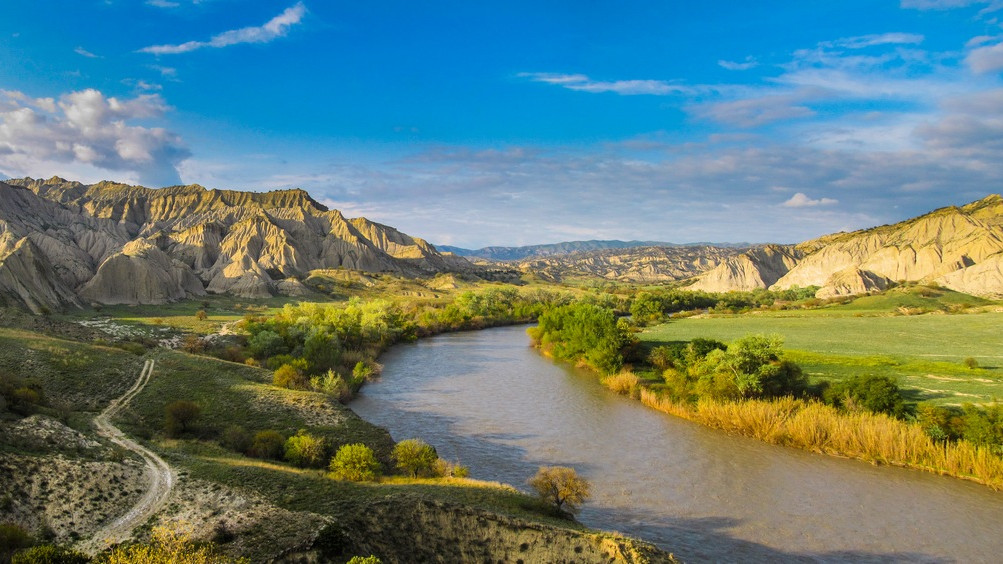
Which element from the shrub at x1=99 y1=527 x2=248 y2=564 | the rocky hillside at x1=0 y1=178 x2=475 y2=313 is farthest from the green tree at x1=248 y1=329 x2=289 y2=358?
the shrub at x1=99 y1=527 x2=248 y2=564

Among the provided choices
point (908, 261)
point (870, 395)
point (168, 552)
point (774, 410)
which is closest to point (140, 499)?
point (168, 552)

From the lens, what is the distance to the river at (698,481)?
18469 mm

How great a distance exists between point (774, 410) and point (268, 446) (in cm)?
2667

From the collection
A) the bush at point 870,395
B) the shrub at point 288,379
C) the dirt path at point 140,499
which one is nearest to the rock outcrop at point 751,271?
the bush at point 870,395

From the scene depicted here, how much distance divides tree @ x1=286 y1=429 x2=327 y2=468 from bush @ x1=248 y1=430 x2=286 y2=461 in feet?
1.69

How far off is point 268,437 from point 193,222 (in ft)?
498

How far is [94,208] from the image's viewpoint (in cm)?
14650

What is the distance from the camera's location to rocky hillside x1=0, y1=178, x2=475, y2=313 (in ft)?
189

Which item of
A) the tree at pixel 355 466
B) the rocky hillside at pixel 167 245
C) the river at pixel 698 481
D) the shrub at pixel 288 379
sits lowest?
the river at pixel 698 481

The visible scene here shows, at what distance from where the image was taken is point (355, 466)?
2025cm

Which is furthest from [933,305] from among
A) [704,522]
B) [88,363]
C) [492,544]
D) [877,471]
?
[88,363]

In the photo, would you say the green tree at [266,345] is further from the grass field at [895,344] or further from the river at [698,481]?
the grass field at [895,344]

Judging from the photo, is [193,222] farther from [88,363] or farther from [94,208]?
[88,363]

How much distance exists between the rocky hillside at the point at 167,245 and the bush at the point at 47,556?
43.0m
